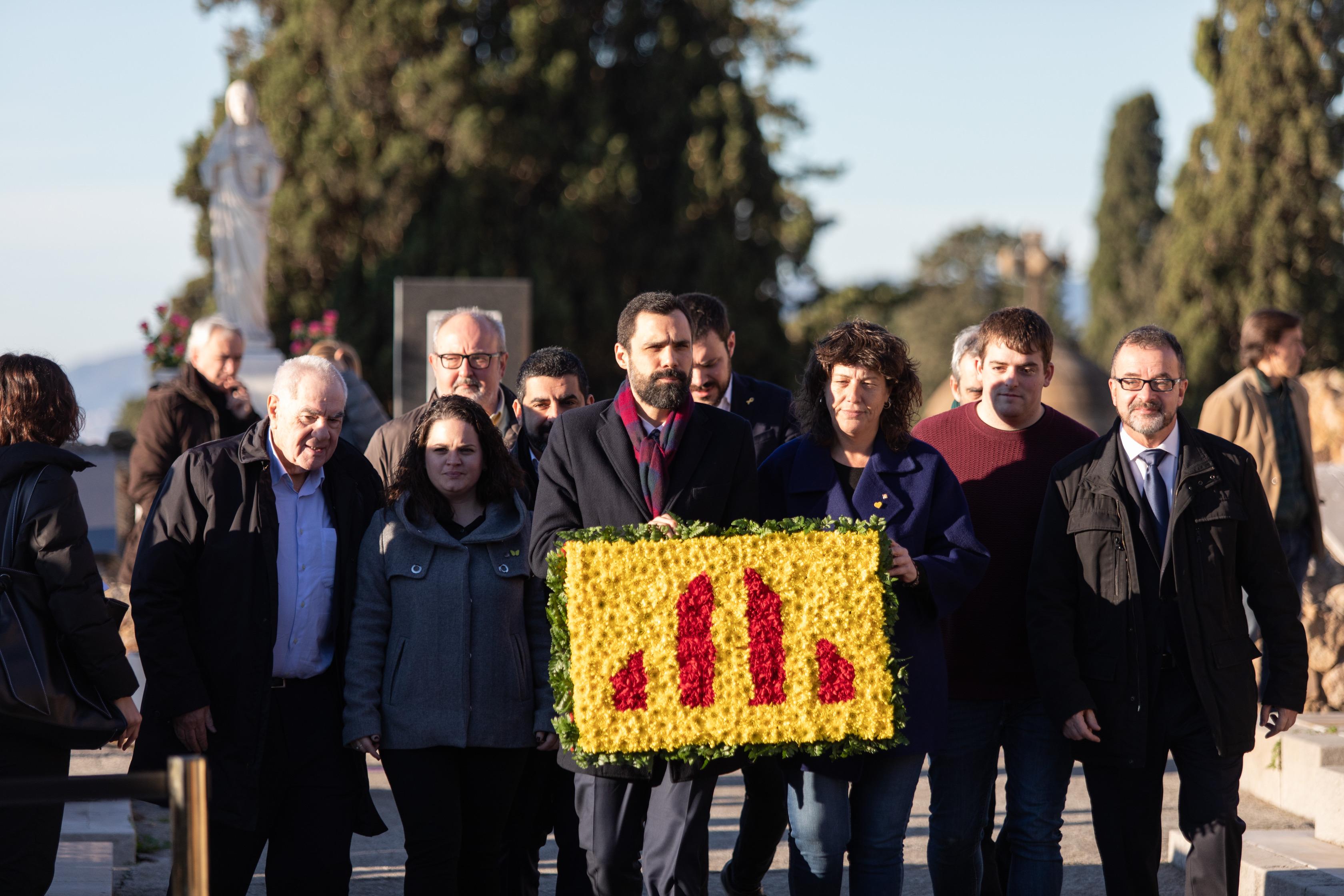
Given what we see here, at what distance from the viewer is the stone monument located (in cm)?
1614

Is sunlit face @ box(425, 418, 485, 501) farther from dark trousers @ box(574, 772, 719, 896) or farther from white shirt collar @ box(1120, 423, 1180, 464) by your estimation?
white shirt collar @ box(1120, 423, 1180, 464)

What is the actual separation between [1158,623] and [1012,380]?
0.96 m

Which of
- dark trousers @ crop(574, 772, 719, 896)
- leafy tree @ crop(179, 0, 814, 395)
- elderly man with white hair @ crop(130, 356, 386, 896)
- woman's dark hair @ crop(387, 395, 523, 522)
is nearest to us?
dark trousers @ crop(574, 772, 719, 896)

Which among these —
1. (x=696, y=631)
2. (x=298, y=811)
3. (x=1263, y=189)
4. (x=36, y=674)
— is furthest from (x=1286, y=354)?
(x=1263, y=189)

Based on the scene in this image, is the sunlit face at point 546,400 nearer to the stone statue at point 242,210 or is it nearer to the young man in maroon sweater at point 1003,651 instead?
the young man in maroon sweater at point 1003,651

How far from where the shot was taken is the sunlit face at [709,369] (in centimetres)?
618

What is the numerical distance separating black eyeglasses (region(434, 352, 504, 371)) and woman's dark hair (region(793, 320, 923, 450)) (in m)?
1.36

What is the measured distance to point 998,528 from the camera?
4895mm

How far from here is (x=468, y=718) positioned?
14.4 ft

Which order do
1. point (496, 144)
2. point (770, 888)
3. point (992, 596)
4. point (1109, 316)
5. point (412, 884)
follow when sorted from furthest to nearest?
point (1109, 316)
point (496, 144)
point (770, 888)
point (992, 596)
point (412, 884)

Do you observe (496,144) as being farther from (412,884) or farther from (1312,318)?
(412,884)

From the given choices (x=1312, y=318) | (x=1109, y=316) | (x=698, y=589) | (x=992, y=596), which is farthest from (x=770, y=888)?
(x=1109, y=316)

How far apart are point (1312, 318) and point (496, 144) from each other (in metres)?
16.4

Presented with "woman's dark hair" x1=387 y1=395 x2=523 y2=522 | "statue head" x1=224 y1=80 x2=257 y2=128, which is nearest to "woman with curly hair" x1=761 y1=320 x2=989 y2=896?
"woman's dark hair" x1=387 y1=395 x2=523 y2=522
